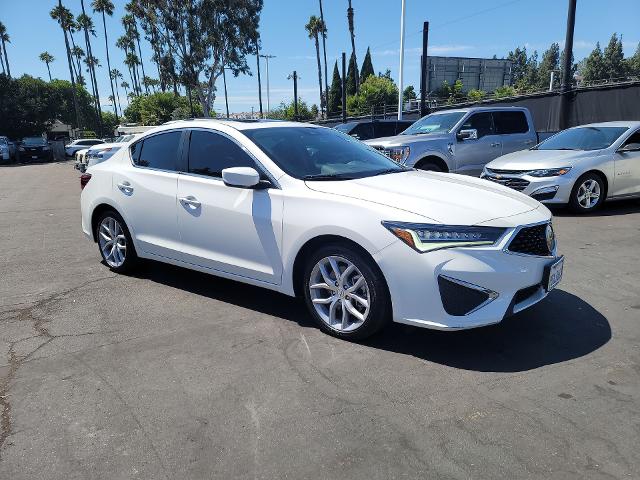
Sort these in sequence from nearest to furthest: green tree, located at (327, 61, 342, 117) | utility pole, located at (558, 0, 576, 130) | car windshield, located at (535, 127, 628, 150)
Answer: car windshield, located at (535, 127, 628, 150) → utility pole, located at (558, 0, 576, 130) → green tree, located at (327, 61, 342, 117)

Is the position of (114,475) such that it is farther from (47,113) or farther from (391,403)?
(47,113)

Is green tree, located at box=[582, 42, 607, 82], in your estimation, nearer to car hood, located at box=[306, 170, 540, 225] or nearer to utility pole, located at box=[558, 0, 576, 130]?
utility pole, located at box=[558, 0, 576, 130]

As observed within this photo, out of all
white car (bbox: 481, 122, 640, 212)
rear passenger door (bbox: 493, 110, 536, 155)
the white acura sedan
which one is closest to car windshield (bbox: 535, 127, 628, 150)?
white car (bbox: 481, 122, 640, 212)

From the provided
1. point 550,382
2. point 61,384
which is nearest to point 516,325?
point 550,382

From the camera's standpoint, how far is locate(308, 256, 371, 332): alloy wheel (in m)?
3.67

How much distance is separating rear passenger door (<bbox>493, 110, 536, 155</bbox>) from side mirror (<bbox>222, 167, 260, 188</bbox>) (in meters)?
8.63

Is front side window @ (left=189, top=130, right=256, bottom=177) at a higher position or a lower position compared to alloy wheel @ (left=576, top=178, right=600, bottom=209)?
higher

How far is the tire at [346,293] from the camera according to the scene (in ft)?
11.6

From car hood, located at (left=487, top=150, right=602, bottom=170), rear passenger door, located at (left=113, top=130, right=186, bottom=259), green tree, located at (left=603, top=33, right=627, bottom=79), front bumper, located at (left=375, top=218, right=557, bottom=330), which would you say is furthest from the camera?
green tree, located at (left=603, top=33, right=627, bottom=79)

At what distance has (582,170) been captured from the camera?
815 centimetres

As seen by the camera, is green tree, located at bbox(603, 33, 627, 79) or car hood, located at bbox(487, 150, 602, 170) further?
green tree, located at bbox(603, 33, 627, 79)

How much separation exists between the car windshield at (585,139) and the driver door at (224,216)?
6877 millimetres

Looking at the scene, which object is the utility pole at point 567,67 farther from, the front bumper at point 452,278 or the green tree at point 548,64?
A: the green tree at point 548,64

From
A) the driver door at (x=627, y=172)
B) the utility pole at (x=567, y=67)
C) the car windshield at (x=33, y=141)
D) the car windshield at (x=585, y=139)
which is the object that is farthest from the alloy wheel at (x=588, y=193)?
the car windshield at (x=33, y=141)
